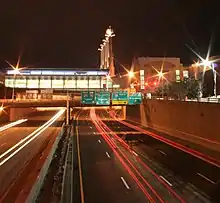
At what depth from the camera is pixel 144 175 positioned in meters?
31.4

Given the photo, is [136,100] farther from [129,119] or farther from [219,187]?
[219,187]

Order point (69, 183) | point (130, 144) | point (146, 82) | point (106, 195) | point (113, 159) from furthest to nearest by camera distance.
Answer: point (146, 82)
point (130, 144)
point (113, 159)
point (69, 183)
point (106, 195)

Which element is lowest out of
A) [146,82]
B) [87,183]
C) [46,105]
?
[87,183]

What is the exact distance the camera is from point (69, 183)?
28.1m

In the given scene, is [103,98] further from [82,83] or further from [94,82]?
[94,82]

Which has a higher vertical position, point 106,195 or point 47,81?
point 47,81

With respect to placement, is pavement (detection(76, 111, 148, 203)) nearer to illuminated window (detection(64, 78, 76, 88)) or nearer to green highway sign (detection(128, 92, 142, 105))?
green highway sign (detection(128, 92, 142, 105))

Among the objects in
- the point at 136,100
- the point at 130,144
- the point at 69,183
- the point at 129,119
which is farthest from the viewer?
the point at 129,119

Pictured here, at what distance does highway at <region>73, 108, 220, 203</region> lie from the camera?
2486 cm

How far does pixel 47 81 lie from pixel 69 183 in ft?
513

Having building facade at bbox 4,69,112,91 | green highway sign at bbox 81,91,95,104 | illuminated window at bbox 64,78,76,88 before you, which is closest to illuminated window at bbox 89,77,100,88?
building facade at bbox 4,69,112,91

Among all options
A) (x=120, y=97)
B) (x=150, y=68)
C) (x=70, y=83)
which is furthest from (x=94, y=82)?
(x=120, y=97)

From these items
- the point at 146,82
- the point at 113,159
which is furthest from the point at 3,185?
the point at 146,82

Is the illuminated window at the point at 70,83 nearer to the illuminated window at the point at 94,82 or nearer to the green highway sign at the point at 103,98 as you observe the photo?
the illuminated window at the point at 94,82
